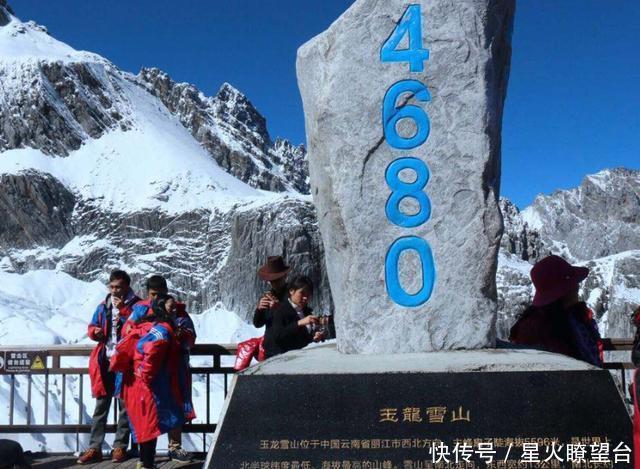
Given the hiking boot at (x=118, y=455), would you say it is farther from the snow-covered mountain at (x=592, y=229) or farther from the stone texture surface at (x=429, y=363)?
the snow-covered mountain at (x=592, y=229)

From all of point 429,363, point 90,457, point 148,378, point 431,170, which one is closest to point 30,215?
point 90,457

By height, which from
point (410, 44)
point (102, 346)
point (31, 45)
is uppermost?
point (31, 45)

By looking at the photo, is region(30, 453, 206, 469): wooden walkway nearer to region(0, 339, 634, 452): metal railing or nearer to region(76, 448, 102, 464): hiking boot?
region(76, 448, 102, 464): hiking boot

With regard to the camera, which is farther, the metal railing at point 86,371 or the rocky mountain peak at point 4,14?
the rocky mountain peak at point 4,14

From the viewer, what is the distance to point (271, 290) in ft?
16.5

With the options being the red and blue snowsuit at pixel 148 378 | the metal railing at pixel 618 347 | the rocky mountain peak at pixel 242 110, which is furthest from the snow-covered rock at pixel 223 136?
the red and blue snowsuit at pixel 148 378

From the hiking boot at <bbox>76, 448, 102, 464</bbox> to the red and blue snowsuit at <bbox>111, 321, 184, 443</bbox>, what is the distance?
38.4 inches

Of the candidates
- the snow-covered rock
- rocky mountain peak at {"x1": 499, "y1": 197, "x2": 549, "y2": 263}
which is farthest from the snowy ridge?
rocky mountain peak at {"x1": 499, "y1": 197, "x2": 549, "y2": 263}

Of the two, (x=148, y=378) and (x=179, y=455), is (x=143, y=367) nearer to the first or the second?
(x=148, y=378)

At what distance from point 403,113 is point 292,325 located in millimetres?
1569

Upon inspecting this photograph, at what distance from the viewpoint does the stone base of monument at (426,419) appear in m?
3.03

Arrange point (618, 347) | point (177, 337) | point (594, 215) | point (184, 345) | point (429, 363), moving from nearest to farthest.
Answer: point (429, 363)
point (177, 337)
point (184, 345)
point (618, 347)
point (594, 215)

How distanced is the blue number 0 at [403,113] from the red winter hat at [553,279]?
1.07 meters

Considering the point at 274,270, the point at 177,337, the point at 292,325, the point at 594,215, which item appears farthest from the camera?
the point at 594,215
